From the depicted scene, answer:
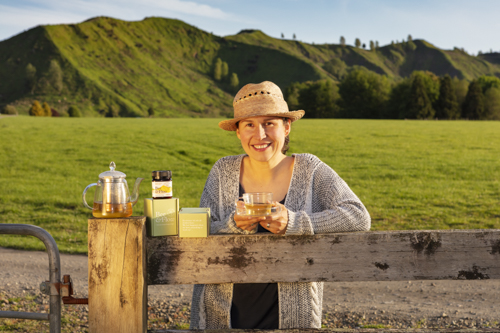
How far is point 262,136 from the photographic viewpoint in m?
3.38

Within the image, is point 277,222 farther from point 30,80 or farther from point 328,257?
point 30,80

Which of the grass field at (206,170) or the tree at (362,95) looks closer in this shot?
the grass field at (206,170)

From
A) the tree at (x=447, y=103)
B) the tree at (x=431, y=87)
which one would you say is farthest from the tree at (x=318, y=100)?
the tree at (x=447, y=103)

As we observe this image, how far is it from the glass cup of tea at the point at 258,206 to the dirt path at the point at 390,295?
150 inches

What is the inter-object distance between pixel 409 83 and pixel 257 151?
114 meters

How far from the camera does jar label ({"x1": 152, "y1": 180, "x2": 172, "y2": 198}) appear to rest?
2365 mm

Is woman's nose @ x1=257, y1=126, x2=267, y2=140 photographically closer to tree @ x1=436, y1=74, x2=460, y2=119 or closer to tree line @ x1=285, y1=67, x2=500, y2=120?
tree line @ x1=285, y1=67, x2=500, y2=120

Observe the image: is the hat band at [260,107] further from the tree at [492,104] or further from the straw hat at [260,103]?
the tree at [492,104]

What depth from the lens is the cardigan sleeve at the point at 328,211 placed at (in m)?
2.49

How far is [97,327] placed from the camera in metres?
2.23

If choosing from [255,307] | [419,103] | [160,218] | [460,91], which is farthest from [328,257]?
[460,91]

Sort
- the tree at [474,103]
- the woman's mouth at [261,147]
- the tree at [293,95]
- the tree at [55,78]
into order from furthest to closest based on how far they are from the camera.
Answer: the tree at [55,78], the tree at [293,95], the tree at [474,103], the woman's mouth at [261,147]

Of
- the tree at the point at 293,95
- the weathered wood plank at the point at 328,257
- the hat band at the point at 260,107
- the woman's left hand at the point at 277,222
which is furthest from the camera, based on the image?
the tree at the point at 293,95

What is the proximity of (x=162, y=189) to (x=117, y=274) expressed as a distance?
0.47m
